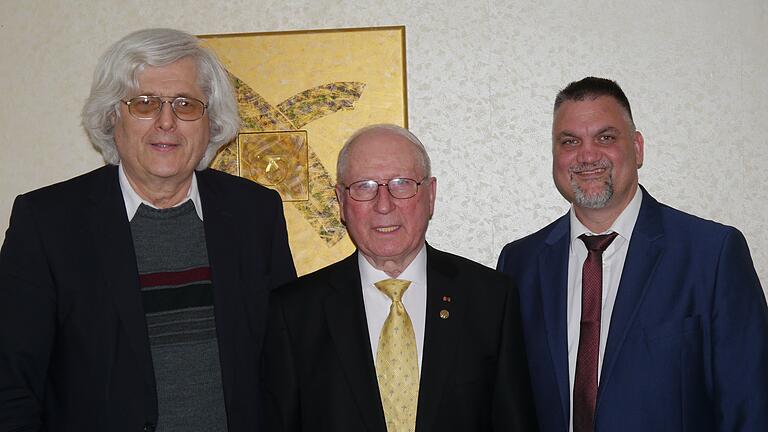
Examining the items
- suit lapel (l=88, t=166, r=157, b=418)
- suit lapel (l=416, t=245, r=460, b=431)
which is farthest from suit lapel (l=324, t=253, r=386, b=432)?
suit lapel (l=88, t=166, r=157, b=418)

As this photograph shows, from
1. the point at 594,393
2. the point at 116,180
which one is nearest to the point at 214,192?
the point at 116,180

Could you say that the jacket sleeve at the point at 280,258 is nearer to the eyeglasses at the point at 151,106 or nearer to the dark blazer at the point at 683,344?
the eyeglasses at the point at 151,106

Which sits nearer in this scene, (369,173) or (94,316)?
(94,316)

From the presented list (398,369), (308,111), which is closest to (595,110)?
(398,369)

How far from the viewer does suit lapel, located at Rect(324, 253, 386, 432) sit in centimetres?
206

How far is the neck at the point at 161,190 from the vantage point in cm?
214

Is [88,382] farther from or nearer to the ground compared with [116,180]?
nearer to the ground

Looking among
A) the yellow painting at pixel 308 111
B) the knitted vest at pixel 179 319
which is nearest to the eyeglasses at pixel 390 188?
the knitted vest at pixel 179 319

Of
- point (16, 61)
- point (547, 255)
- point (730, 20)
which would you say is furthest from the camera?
point (16, 61)

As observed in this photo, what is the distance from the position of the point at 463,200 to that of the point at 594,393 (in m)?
1.07

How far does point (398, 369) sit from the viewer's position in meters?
2.09

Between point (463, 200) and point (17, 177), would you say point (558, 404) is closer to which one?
point (463, 200)

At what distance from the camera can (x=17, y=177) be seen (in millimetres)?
3197

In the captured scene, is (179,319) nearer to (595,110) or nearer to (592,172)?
(592,172)
